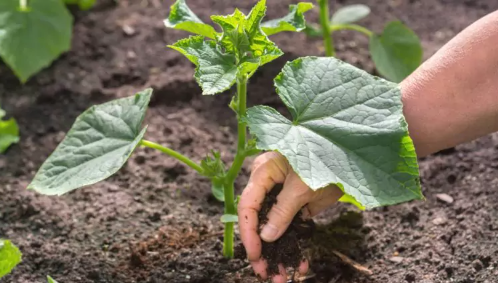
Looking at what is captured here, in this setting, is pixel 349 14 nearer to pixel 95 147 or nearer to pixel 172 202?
pixel 172 202

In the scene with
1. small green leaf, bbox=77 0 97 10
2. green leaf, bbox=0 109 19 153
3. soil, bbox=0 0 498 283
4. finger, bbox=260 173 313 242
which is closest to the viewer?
finger, bbox=260 173 313 242

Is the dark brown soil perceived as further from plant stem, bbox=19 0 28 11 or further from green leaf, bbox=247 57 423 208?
plant stem, bbox=19 0 28 11

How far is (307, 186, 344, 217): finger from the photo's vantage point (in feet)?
6.13

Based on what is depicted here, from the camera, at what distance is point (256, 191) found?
6.12ft

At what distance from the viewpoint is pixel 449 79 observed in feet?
6.27

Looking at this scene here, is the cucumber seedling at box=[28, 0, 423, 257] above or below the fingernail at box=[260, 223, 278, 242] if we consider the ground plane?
above

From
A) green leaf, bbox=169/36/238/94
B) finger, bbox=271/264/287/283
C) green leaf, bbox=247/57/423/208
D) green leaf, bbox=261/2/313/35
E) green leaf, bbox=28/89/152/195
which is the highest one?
green leaf, bbox=261/2/313/35

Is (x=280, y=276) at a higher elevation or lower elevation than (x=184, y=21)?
lower

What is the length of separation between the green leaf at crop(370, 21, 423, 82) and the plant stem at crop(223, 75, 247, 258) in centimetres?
111

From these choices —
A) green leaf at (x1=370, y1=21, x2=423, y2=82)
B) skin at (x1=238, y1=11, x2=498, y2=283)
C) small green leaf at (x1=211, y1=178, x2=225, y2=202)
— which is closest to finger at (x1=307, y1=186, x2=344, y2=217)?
skin at (x1=238, y1=11, x2=498, y2=283)

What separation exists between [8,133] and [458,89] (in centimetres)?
182

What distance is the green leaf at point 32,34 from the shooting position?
119 inches

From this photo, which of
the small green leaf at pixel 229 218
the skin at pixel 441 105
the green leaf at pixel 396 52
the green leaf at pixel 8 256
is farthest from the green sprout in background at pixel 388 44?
the green leaf at pixel 8 256

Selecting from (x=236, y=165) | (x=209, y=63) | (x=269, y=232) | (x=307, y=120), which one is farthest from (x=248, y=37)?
(x=269, y=232)
